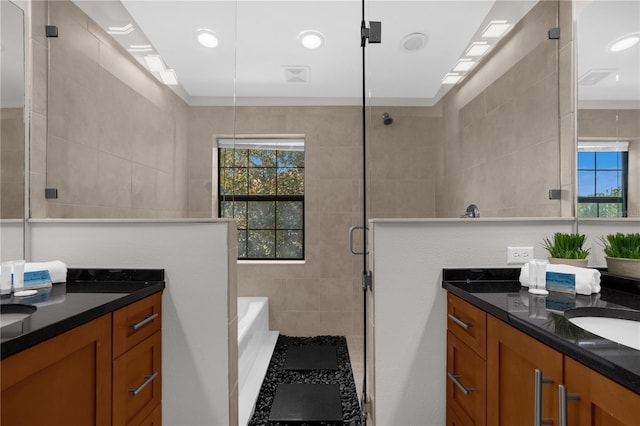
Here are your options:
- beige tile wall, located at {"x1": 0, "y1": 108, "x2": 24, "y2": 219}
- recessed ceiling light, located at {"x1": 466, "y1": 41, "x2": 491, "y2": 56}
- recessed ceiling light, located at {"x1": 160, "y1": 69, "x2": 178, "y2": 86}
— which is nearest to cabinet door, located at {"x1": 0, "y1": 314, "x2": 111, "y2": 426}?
beige tile wall, located at {"x1": 0, "y1": 108, "x2": 24, "y2": 219}

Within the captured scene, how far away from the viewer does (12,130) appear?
59.0 inches

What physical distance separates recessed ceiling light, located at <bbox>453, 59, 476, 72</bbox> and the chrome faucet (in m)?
0.72

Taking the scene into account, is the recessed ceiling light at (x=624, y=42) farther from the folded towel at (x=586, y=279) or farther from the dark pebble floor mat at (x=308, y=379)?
the dark pebble floor mat at (x=308, y=379)

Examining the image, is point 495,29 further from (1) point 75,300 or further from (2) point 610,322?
(1) point 75,300

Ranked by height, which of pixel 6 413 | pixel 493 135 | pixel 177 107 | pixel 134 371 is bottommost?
pixel 134 371

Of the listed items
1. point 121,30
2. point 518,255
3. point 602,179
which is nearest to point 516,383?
point 518,255

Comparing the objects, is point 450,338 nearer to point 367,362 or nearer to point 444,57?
point 367,362

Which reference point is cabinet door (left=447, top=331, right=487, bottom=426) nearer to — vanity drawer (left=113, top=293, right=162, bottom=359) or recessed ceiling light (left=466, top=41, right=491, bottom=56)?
vanity drawer (left=113, top=293, right=162, bottom=359)

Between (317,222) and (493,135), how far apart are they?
6.45 feet

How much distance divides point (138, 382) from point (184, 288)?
0.41 m

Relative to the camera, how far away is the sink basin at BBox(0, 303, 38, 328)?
107 cm

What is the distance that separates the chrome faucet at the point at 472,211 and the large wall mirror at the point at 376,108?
0.03 meters

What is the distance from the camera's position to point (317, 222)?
342cm

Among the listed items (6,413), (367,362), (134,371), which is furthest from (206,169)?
(367,362)
